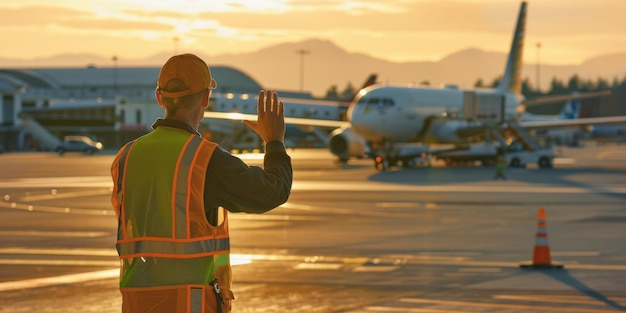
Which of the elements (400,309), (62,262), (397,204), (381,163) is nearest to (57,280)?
(62,262)

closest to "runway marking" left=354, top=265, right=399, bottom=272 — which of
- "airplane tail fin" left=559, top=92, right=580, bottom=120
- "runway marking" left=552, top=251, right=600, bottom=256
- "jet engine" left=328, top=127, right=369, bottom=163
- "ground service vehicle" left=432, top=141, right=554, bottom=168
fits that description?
"runway marking" left=552, top=251, right=600, bottom=256

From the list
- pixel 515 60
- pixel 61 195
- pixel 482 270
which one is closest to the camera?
pixel 482 270

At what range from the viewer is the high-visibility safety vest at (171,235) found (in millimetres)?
5887

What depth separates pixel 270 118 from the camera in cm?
616

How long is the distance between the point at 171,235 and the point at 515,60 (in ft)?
233

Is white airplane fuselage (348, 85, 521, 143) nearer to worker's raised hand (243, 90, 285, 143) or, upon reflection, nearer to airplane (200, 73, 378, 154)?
airplane (200, 73, 378, 154)

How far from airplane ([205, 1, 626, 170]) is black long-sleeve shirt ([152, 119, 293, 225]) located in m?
51.7

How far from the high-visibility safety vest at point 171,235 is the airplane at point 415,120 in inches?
2037

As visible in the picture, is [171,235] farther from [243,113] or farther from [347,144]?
[243,113]

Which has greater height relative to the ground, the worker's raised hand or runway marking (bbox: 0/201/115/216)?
the worker's raised hand

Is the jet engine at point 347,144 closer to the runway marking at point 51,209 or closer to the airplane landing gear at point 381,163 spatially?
the airplane landing gear at point 381,163

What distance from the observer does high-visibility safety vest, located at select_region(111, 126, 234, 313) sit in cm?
589

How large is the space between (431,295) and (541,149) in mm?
48283

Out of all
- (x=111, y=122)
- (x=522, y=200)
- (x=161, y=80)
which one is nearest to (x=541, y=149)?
(x=522, y=200)
